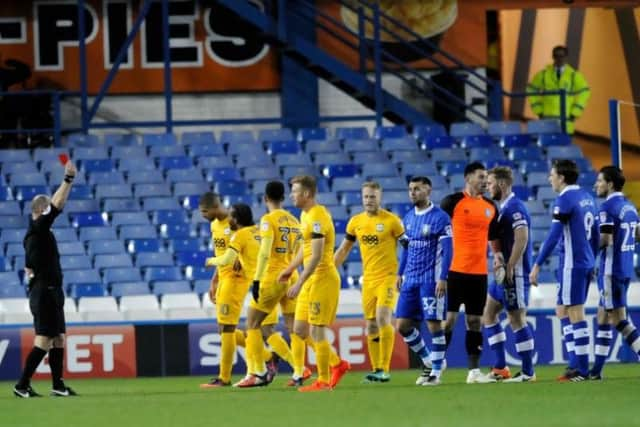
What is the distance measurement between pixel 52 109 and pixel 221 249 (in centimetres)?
1027

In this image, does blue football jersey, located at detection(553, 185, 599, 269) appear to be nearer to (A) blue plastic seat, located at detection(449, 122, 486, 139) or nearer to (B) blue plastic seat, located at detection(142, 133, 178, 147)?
(A) blue plastic seat, located at detection(449, 122, 486, 139)

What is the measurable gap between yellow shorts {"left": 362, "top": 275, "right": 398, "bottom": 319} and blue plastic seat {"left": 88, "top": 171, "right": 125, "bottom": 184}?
830 centimetres

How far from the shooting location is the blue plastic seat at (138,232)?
22047mm

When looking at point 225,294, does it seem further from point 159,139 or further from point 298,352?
point 159,139

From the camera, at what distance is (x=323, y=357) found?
1441 cm

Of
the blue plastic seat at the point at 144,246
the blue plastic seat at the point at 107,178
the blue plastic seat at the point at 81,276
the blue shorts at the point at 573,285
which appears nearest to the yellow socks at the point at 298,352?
the blue shorts at the point at 573,285

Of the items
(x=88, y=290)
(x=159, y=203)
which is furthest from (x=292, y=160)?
(x=88, y=290)

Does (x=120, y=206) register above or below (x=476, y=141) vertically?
below

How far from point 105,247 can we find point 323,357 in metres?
7.89

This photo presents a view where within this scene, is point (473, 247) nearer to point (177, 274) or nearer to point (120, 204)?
point (177, 274)

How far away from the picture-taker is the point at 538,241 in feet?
71.8

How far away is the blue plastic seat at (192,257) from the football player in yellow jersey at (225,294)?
205 inches

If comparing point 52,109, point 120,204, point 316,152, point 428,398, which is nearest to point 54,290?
point 428,398

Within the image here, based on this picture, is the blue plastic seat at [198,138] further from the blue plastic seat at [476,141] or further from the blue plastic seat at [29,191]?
the blue plastic seat at [476,141]
